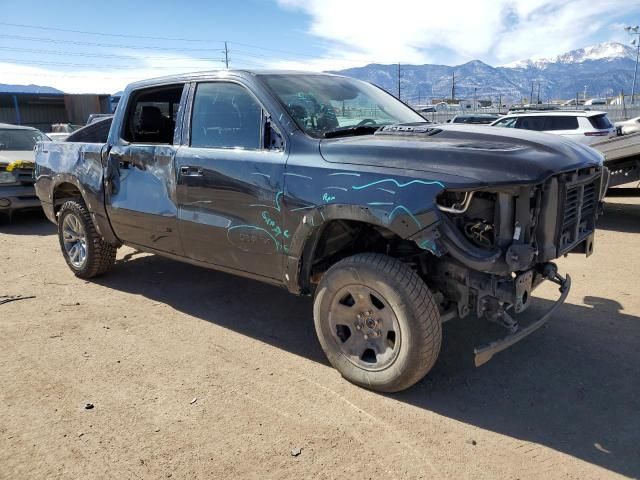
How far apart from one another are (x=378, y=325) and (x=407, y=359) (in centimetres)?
29

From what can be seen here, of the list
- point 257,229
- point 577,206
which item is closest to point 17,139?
point 257,229

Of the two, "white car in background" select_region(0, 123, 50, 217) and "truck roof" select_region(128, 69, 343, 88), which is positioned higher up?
"truck roof" select_region(128, 69, 343, 88)

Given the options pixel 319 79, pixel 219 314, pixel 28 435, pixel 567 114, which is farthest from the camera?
pixel 567 114

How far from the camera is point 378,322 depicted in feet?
10.6

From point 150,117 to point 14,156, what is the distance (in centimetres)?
562

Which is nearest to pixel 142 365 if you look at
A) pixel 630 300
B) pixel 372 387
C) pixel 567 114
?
pixel 372 387

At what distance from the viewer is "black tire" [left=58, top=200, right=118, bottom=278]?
536cm

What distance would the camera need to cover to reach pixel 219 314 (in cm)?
467

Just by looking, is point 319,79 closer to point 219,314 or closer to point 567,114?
point 219,314

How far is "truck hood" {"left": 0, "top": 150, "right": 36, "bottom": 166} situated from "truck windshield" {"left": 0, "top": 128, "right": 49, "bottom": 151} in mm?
325

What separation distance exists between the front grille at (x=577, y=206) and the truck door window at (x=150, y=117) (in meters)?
3.46

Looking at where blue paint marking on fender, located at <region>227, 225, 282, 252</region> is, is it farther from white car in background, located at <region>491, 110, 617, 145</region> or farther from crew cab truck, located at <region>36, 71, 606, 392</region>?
white car in background, located at <region>491, 110, 617, 145</region>

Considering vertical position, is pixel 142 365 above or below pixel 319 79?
below

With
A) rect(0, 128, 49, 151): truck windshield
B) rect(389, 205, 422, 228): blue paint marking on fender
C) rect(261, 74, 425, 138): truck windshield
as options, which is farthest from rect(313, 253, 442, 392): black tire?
rect(0, 128, 49, 151): truck windshield
